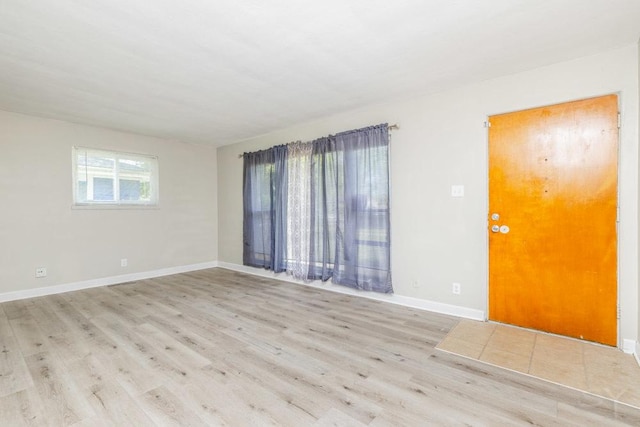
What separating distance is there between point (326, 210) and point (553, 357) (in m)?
2.86

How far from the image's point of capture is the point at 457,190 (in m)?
3.25

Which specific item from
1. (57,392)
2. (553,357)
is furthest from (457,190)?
(57,392)

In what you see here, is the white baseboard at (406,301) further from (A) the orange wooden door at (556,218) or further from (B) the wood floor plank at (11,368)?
(B) the wood floor plank at (11,368)

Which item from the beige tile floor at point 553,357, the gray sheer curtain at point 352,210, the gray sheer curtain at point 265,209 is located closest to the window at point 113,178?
the gray sheer curtain at point 265,209

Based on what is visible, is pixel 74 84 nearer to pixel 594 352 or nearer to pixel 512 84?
pixel 512 84

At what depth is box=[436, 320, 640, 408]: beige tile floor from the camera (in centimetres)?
196

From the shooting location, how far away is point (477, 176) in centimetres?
312

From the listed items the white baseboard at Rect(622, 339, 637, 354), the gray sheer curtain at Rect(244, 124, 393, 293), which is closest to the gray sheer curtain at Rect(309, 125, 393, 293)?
the gray sheer curtain at Rect(244, 124, 393, 293)

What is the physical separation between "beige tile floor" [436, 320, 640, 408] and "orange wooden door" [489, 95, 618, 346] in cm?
18

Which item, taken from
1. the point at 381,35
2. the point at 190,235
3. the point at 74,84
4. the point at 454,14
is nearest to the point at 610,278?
the point at 454,14

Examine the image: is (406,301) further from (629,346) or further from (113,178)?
(113,178)

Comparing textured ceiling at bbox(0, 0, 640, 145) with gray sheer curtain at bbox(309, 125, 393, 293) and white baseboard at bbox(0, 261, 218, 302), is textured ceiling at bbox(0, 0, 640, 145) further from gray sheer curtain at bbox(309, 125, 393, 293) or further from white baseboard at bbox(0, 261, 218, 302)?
white baseboard at bbox(0, 261, 218, 302)

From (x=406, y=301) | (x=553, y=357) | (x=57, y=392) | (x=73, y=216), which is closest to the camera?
(x=57, y=392)

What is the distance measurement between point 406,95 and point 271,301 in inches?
120
